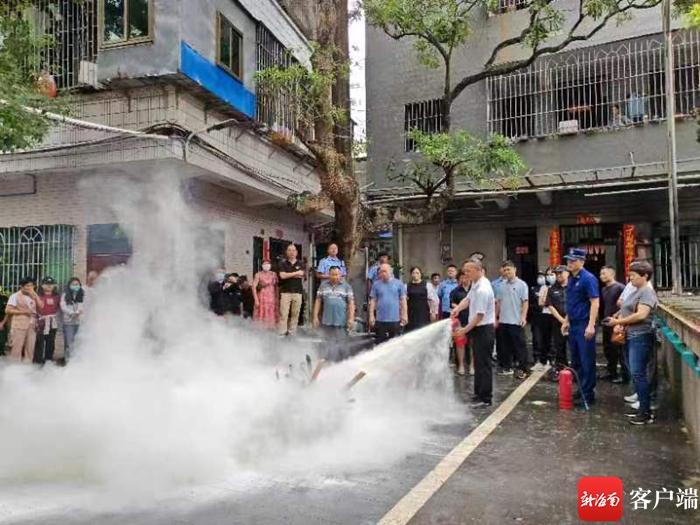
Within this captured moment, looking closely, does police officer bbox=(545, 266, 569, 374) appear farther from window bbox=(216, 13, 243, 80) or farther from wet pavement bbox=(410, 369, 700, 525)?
window bbox=(216, 13, 243, 80)

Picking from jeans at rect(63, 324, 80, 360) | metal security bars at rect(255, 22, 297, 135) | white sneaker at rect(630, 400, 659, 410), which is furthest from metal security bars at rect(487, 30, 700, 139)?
jeans at rect(63, 324, 80, 360)

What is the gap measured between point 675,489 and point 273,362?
385cm

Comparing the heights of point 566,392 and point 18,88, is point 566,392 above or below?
below

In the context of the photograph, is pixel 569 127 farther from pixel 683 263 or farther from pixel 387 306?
pixel 387 306

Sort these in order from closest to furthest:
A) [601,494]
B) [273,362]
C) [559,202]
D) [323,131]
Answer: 1. [601,494]
2. [273,362]
3. [323,131]
4. [559,202]

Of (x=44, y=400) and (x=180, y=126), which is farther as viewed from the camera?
(x=180, y=126)

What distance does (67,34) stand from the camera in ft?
33.9

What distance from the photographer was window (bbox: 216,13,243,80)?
10448 mm

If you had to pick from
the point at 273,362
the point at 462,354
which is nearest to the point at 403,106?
the point at 462,354

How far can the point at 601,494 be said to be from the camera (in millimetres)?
3742

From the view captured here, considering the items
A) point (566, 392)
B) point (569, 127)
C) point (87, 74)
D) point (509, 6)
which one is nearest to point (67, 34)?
point (87, 74)

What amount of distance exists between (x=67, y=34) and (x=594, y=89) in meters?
10.6

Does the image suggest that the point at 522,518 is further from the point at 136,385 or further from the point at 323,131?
the point at 323,131

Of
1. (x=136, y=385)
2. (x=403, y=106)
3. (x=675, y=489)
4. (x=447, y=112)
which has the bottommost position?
(x=675, y=489)
